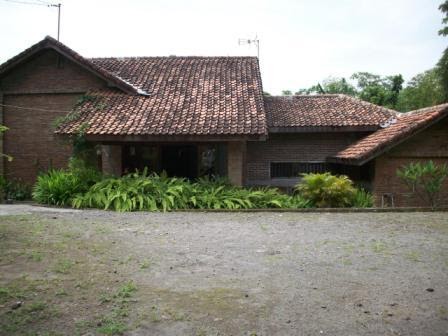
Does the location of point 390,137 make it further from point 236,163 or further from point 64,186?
point 64,186

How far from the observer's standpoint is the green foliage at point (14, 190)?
51.5ft

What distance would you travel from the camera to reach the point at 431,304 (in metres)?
4.60

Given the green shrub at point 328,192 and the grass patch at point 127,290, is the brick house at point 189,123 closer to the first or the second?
the green shrub at point 328,192

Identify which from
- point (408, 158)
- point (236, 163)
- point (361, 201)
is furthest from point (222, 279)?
point (408, 158)

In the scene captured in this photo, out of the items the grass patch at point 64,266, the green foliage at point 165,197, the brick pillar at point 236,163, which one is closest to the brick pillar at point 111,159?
the green foliage at point 165,197

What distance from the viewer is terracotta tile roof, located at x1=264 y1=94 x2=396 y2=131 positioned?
643 inches

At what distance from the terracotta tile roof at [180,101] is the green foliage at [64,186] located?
1.49 metres

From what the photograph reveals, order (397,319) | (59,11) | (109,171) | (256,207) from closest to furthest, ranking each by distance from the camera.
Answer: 1. (397,319)
2. (256,207)
3. (109,171)
4. (59,11)

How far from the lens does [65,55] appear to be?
16.1m

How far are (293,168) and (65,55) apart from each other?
353 inches

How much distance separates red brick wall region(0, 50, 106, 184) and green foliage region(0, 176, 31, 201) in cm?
29

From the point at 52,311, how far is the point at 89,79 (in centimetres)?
1345

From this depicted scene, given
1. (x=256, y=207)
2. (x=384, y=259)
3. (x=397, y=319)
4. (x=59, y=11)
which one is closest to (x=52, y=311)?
(x=397, y=319)

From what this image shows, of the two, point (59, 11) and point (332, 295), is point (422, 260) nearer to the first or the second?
point (332, 295)
